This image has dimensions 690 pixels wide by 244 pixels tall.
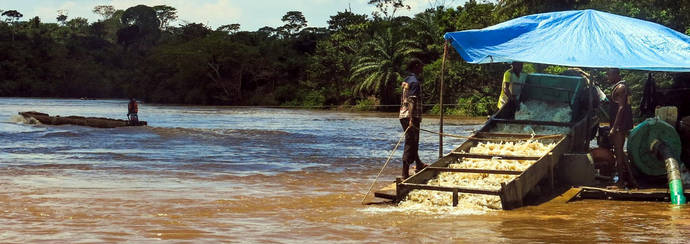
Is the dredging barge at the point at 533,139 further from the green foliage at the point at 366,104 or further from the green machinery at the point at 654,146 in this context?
the green foliage at the point at 366,104

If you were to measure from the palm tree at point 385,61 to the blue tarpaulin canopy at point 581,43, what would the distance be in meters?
43.1

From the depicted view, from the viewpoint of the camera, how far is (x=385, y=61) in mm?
56938

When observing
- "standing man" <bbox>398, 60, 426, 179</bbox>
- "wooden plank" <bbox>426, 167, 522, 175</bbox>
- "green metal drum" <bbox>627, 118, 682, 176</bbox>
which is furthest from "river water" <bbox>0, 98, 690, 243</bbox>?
"standing man" <bbox>398, 60, 426, 179</bbox>

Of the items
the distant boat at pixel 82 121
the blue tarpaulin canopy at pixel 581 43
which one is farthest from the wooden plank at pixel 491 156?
the distant boat at pixel 82 121

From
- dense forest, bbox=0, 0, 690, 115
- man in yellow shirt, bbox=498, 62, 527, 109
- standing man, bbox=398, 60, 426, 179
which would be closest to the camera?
standing man, bbox=398, 60, 426, 179

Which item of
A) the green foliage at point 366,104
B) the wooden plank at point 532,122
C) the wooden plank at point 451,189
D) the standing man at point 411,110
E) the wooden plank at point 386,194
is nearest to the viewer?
the wooden plank at point 451,189

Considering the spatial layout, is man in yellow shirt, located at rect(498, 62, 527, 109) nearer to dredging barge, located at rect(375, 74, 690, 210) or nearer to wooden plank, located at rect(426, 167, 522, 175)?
dredging barge, located at rect(375, 74, 690, 210)

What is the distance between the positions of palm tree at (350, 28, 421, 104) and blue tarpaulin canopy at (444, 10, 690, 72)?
43081 millimetres

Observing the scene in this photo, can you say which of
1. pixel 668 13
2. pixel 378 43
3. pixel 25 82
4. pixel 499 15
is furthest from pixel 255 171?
pixel 25 82

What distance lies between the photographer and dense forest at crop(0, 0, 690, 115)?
163 ft

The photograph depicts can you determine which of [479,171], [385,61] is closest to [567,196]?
[479,171]

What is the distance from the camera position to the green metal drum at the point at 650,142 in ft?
35.0

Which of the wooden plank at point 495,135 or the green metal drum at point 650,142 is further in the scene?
the wooden plank at point 495,135

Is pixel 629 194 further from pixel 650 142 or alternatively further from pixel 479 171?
A: pixel 479 171
